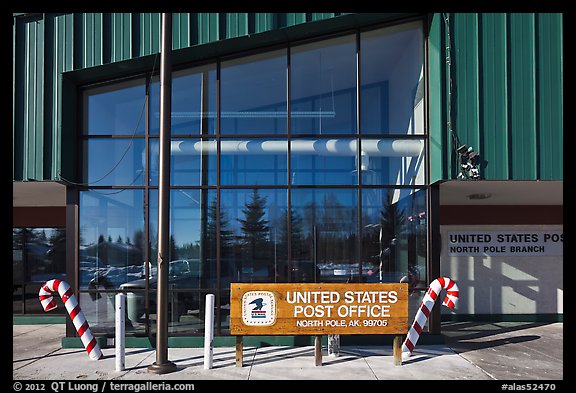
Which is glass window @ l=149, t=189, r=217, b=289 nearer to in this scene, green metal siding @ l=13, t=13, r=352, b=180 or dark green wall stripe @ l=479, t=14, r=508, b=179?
green metal siding @ l=13, t=13, r=352, b=180

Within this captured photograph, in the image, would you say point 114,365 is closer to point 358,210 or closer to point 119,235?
point 119,235

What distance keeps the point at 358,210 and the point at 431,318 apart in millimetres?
2622

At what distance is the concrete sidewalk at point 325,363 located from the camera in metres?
7.72

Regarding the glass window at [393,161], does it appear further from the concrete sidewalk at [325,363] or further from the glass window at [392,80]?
the concrete sidewalk at [325,363]

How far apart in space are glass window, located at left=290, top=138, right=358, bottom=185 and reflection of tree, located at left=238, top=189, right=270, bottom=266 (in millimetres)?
875

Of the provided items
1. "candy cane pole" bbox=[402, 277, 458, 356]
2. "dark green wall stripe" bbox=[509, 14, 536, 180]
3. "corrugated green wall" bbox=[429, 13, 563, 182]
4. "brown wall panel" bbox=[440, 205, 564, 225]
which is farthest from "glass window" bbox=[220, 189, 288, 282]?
"brown wall panel" bbox=[440, 205, 564, 225]

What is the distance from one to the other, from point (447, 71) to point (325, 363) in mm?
6089

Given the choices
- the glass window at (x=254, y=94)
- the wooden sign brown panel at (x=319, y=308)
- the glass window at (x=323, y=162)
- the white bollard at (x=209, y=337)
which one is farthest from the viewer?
the glass window at (x=254, y=94)

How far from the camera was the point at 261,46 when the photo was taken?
10422 millimetres

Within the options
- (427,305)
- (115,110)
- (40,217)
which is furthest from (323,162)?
(40,217)

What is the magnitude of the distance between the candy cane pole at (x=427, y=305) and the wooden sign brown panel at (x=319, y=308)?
0.66 m

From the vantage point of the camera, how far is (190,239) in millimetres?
10078

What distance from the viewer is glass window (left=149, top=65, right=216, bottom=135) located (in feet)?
33.7

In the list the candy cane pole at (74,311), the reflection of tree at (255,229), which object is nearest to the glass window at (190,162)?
the reflection of tree at (255,229)
